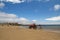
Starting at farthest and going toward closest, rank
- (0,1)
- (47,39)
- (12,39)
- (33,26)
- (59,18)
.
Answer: (33,26)
(59,18)
(0,1)
(47,39)
(12,39)

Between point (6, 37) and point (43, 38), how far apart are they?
104 centimetres

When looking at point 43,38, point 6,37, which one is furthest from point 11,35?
point 43,38

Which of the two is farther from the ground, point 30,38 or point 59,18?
point 59,18

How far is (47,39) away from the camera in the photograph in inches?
163

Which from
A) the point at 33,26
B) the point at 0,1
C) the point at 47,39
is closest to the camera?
the point at 47,39

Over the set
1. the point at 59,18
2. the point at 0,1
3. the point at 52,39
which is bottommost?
the point at 52,39

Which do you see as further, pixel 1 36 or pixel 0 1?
pixel 0 1

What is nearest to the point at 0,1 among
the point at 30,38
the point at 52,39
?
the point at 30,38

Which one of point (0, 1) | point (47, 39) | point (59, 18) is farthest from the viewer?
point (59, 18)

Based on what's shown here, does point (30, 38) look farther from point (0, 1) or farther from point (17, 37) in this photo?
point (0, 1)

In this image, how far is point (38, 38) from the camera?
4.16m

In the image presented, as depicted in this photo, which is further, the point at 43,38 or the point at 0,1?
the point at 0,1

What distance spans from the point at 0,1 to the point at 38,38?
2260 mm

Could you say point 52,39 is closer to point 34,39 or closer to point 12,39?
point 34,39
